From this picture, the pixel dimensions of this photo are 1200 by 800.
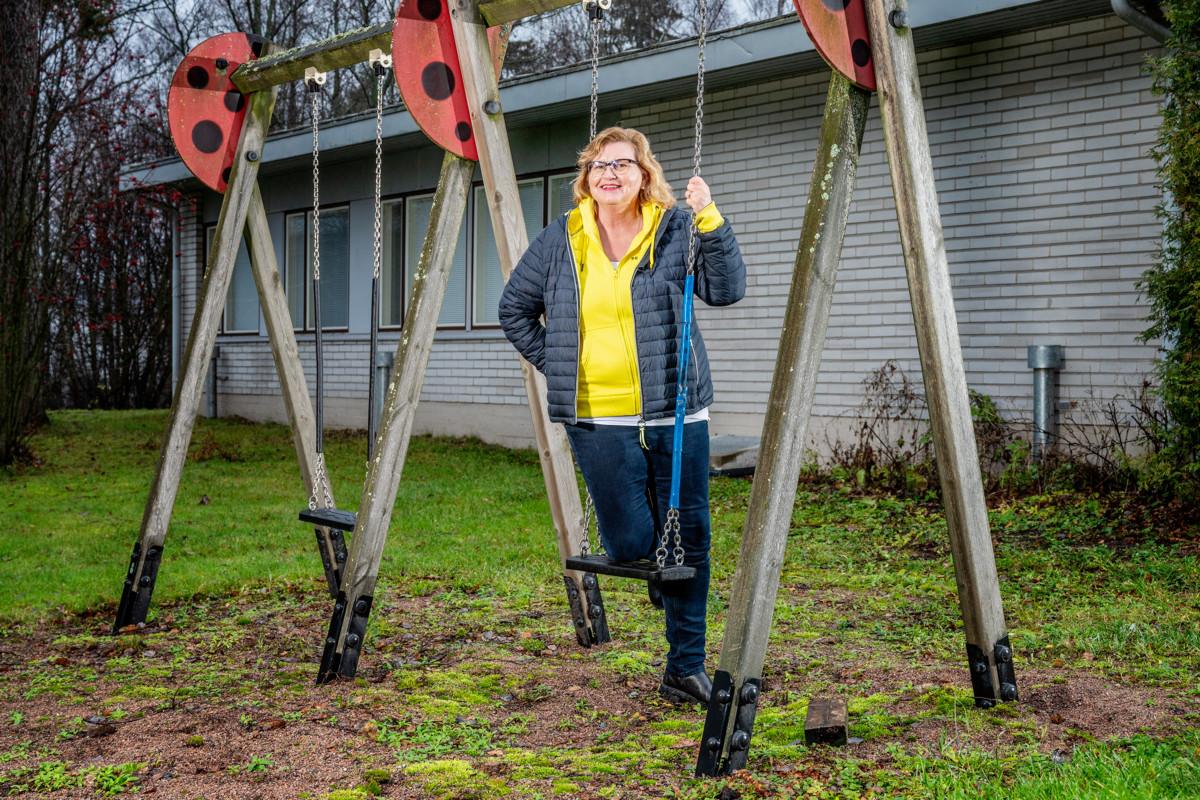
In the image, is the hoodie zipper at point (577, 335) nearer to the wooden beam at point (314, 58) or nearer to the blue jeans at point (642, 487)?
the blue jeans at point (642, 487)

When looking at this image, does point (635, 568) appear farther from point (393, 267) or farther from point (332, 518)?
point (393, 267)

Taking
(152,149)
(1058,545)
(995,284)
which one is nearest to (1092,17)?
(995,284)

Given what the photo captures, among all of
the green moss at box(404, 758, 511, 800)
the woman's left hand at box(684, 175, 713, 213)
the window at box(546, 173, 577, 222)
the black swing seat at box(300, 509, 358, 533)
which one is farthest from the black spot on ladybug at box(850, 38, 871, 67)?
the window at box(546, 173, 577, 222)

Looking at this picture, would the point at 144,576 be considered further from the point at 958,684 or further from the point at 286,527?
the point at 958,684

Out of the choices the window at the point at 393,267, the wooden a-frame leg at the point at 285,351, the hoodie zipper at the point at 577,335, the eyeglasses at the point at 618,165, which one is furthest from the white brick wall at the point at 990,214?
the hoodie zipper at the point at 577,335

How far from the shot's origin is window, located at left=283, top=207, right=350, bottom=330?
650 inches

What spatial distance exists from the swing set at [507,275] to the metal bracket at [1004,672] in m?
0.01

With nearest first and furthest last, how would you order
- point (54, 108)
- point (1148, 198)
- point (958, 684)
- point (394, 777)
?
Result: point (394, 777)
point (958, 684)
point (1148, 198)
point (54, 108)

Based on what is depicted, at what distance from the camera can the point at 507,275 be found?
Result: 16.2 ft

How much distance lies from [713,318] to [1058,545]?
511cm

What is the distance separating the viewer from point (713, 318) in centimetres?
1191

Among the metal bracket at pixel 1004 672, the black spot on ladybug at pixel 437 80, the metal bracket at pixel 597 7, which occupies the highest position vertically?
the metal bracket at pixel 597 7

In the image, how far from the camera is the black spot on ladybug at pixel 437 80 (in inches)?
197

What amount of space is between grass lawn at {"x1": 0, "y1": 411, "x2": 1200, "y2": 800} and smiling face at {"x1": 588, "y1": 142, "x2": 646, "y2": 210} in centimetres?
189
